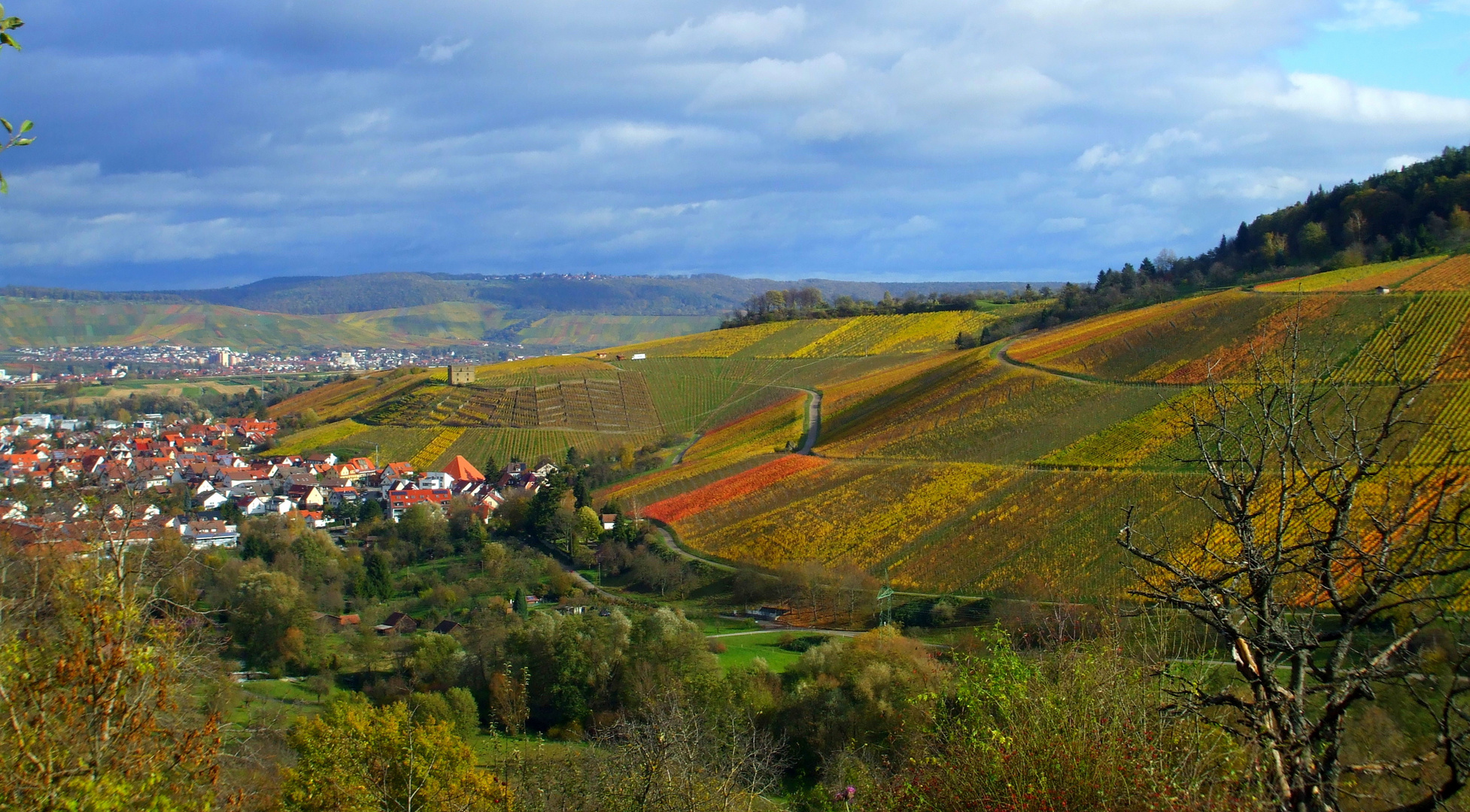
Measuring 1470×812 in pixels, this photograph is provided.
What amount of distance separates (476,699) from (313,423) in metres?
69.2

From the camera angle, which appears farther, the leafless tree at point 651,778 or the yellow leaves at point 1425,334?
the yellow leaves at point 1425,334

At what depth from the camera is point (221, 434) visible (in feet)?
294

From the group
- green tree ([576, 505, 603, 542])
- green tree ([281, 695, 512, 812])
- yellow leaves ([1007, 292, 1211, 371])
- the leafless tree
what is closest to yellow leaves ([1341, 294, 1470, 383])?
yellow leaves ([1007, 292, 1211, 371])

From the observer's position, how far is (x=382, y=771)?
15.9 meters

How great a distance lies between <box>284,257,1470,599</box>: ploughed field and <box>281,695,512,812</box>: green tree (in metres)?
12.8

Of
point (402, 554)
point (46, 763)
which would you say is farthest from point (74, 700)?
point (402, 554)

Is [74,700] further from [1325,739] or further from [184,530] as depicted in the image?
[184,530]

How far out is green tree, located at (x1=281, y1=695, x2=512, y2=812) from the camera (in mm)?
14148

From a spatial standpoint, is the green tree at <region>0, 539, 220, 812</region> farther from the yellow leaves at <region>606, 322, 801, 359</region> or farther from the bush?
the yellow leaves at <region>606, 322, 801, 359</region>

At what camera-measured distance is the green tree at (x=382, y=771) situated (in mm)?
14148

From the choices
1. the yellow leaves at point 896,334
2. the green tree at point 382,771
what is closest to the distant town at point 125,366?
the yellow leaves at point 896,334

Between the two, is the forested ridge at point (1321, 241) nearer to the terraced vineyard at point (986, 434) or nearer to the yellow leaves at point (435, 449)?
the terraced vineyard at point (986, 434)

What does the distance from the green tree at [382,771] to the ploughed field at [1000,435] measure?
12752mm

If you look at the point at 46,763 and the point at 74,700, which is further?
the point at 74,700
